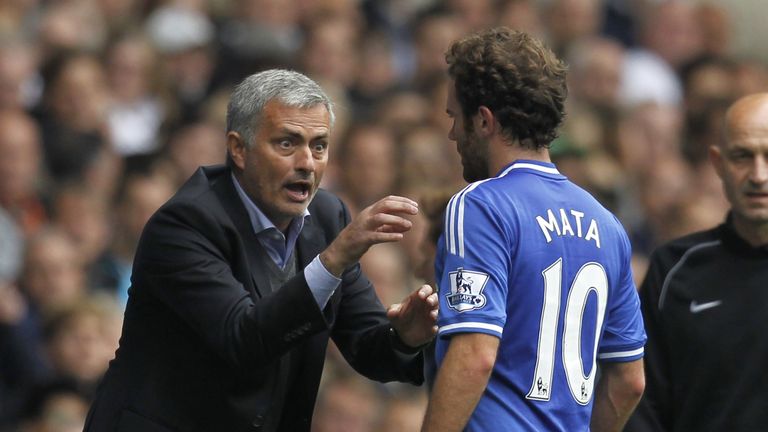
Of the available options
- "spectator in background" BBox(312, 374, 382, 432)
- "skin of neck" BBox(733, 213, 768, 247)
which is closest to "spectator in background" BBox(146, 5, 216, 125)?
"spectator in background" BBox(312, 374, 382, 432)

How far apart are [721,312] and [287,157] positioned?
67.4 inches

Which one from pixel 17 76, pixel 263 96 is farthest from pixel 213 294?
pixel 17 76

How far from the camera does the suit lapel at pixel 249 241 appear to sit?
16.7 ft

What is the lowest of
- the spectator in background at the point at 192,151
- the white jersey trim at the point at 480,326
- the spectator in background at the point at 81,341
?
the spectator in background at the point at 81,341

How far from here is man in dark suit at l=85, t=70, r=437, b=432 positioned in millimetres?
4820

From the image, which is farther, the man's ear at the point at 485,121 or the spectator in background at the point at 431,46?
the spectator in background at the point at 431,46

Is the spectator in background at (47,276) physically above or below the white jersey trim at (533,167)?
below

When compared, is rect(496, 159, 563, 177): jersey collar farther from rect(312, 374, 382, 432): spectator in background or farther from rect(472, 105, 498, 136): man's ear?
rect(312, 374, 382, 432): spectator in background

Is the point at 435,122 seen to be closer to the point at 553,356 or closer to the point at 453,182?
the point at 453,182

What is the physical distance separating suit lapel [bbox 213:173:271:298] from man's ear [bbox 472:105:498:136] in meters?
0.78

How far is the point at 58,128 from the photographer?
9.52 m

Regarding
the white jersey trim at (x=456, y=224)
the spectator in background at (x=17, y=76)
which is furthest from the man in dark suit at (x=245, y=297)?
the spectator in background at (x=17, y=76)

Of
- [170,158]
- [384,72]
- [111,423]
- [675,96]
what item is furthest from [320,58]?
[111,423]

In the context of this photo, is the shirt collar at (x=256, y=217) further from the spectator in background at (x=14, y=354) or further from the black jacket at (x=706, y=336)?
the spectator in background at (x=14, y=354)
